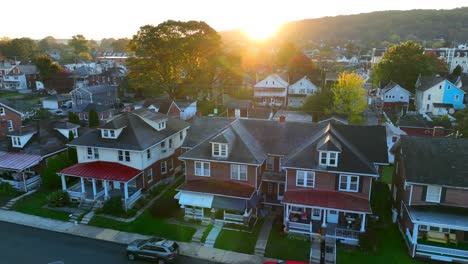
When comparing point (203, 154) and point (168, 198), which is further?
point (168, 198)

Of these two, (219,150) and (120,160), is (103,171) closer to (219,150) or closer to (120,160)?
(120,160)

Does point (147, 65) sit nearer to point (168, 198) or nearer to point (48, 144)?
point (48, 144)

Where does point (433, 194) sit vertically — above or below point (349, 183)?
below

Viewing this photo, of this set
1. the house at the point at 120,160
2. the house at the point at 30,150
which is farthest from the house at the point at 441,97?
the house at the point at 30,150

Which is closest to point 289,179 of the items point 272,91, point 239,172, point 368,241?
point 239,172

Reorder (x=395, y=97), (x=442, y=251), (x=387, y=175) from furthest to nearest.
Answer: (x=395, y=97) < (x=387, y=175) < (x=442, y=251)

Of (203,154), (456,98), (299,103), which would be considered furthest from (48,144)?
(456,98)
